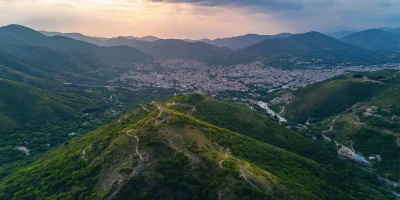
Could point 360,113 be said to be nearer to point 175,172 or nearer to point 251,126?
point 251,126

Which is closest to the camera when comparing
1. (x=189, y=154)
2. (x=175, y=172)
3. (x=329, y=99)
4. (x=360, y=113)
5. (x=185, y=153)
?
(x=175, y=172)

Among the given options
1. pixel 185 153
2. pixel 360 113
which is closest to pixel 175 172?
pixel 185 153

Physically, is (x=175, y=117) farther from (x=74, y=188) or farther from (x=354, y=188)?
(x=354, y=188)

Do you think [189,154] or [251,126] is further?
[251,126]

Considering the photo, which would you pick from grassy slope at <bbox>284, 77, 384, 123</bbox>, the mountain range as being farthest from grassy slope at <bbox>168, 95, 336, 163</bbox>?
grassy slope at <bbox>284, 77, 384, 123</bbox>

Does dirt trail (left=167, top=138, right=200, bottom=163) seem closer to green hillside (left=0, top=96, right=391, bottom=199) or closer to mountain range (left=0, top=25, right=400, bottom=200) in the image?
green hillside (left=0, top=96, right=391, bottom=199)

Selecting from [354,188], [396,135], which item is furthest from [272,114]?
[354,188]

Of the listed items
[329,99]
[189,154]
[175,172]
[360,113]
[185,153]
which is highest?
Answer: [185,153]

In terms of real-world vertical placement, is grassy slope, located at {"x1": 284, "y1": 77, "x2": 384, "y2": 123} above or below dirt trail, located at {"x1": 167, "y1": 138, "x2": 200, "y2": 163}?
below

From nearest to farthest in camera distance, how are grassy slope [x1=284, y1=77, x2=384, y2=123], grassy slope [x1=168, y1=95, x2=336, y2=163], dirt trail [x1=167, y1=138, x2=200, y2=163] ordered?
dirt trail [x1=167, y1=138, x2=200, y2=163] < grassy slope [x1=168, y1=95, x2=336, y2=163] < grassy slope [x1=284, y1=77, x2=384, y2=123]
